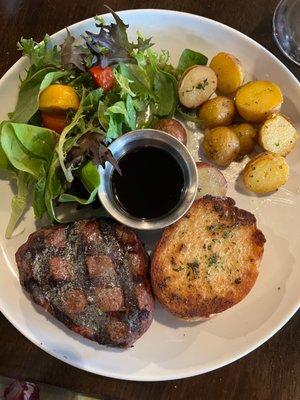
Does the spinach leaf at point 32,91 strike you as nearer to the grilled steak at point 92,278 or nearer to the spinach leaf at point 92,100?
the spinach leaf at point 92,100

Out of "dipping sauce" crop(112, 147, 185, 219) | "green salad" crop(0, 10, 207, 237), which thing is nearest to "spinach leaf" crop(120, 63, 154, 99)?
"green salad" crop(0, 10, 207, 237)

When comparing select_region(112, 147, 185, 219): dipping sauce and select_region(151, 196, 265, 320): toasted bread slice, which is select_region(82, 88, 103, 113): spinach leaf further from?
select_region(151, 196, 265, 320): toasted bread slice

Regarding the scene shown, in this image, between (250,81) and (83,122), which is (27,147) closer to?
(83,122)

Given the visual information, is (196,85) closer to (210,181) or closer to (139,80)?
(139,80)

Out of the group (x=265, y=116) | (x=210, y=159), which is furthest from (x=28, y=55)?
(x=265, y=116)

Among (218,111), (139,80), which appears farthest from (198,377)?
(139,80)

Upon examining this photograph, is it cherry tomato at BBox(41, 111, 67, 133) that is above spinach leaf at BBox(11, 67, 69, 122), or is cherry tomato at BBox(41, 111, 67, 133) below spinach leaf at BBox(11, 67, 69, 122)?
below
